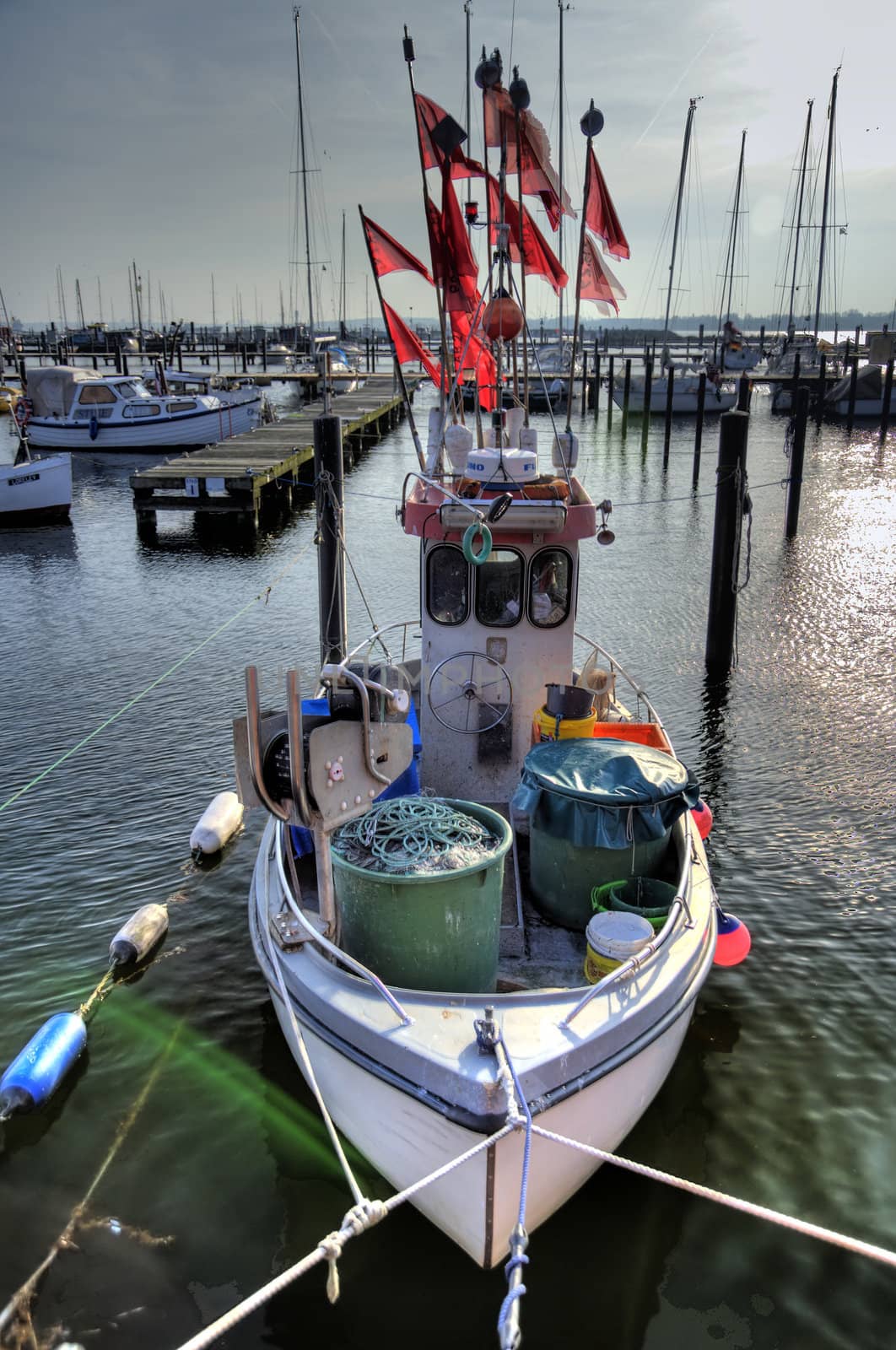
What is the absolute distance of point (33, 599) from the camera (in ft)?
74.1

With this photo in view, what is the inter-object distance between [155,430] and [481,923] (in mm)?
42286

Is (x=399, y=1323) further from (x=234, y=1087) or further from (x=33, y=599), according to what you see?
(x=33, y=599)

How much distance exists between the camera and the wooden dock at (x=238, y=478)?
29234mm

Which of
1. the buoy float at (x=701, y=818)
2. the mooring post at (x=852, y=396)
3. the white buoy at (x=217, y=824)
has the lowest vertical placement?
the white buoy at (x=217, y=824)

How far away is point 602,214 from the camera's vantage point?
10.6 meters

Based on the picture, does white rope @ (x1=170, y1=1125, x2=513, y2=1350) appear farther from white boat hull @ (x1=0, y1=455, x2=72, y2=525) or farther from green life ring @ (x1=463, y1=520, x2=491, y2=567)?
white boat hull @ (x1=0, y1=455, x2=72, y2=525)

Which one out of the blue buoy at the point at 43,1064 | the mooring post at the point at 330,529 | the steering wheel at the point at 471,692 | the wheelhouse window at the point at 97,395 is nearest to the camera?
the blue buoy at the point at 43,1064

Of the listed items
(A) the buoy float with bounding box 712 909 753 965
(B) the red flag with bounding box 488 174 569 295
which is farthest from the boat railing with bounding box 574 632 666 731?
(B) the red flag with bounding box 488 174 569 295

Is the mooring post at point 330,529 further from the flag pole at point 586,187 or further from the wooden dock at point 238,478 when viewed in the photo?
the wooden dock at point 238,478

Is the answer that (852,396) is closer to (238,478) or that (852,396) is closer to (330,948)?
(238,478)

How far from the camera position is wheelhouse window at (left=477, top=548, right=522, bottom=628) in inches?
370

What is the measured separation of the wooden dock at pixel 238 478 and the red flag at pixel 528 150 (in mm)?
15002

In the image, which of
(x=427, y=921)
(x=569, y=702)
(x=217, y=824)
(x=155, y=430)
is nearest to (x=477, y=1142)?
(x=427, y=921)

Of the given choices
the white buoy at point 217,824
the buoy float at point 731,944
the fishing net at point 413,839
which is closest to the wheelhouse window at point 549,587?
the fishing net at point 413,839
